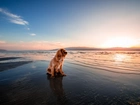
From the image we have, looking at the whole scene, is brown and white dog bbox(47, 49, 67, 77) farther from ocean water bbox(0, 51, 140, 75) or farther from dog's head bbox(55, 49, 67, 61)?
ocean water bbox(0, 51, 140, 75)

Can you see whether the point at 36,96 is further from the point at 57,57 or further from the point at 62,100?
the point at 57,57

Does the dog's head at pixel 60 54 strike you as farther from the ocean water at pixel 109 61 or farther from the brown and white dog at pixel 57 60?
the ocean water at pixel 109 61

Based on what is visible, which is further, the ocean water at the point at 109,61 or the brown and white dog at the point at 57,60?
the ocean water at the point at 109,61

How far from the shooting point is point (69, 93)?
18.4 feet

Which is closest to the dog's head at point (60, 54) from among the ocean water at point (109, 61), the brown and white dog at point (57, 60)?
the brown and white dog at point (57, 60)

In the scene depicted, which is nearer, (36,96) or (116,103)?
(116,103)

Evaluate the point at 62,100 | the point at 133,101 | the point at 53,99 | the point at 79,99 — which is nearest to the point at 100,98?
the point at 79,99

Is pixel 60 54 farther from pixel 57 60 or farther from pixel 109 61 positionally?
pixel 109 61

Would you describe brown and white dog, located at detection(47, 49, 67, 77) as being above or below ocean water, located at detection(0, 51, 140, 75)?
above

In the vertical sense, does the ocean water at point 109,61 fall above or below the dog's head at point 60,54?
below

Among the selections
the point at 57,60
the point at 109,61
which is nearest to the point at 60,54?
the point at 57,60

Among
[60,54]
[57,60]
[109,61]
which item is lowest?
[109,61]

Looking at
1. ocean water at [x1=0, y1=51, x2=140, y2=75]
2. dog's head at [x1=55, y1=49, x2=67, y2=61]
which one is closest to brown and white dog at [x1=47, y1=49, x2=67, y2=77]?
dog's head at [x1=55, y1=49, x2=67, y2=61]

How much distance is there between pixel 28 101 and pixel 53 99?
1228 millimetres
